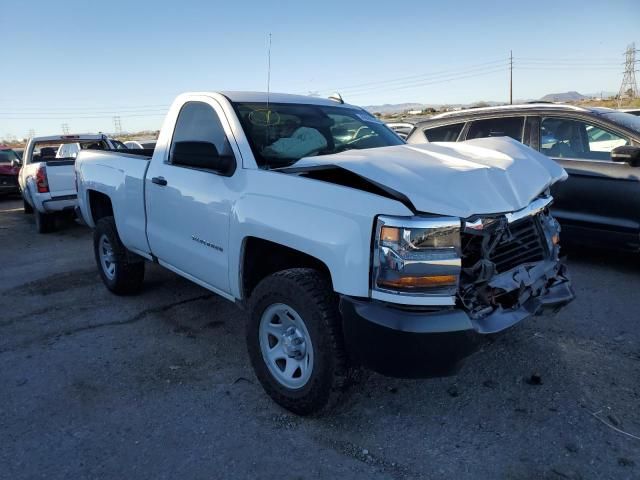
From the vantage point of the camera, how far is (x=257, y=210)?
312cm

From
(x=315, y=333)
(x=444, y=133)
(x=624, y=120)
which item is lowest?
(x=315, y=333)

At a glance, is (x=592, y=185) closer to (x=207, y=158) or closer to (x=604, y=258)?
(x=604, y=258)

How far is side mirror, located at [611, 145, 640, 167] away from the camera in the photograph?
204 inches

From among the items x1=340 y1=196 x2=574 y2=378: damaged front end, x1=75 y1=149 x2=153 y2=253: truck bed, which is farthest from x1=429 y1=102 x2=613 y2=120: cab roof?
x1=75 y1=149 x2=153 y2=253: truck bed

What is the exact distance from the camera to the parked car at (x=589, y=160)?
207 inches

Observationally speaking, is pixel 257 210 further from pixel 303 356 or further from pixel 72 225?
pixel 72 225

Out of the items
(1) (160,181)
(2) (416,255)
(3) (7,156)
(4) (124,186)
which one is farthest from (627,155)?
(3) (7,156)

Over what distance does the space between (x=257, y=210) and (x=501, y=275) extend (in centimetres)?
145

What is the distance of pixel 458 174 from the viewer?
2742mm

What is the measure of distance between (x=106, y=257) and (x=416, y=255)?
399 centimetres

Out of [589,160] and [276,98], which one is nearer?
[276,98]

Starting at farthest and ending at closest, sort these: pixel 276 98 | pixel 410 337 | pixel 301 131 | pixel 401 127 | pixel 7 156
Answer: pixel 7 156 < pixel 401 127 < pixel 276 98 < pixel 301 131 < pixel 410 337

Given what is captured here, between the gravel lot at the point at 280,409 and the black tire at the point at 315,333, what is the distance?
17 centimetres

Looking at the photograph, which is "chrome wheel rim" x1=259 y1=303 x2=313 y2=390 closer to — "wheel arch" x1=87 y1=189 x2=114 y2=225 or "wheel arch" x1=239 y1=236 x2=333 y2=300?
"wheel arch" x1=239 y1=236 x2=333 y2=300
